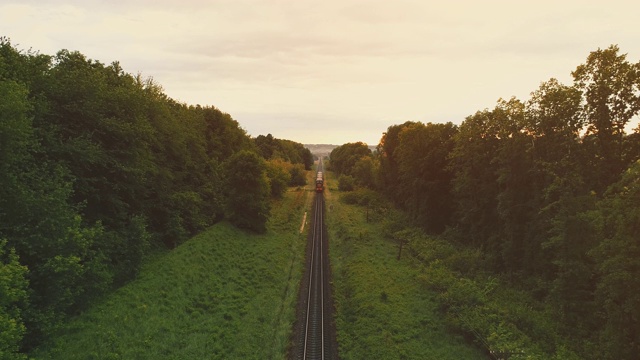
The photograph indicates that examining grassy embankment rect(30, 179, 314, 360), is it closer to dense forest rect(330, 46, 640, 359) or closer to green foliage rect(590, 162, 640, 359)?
dense forest rect(330, 46, 640, 359)

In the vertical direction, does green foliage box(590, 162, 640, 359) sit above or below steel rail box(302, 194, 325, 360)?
above

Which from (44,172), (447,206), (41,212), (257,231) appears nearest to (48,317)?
(41,212)

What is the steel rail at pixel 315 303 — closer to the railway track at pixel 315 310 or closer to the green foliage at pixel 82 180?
the railway track at pixel 315 310

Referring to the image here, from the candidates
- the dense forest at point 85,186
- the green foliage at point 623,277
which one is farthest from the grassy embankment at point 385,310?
the dense forest at point 85,186

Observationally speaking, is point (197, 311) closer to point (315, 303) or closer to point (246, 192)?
point (315, 303)

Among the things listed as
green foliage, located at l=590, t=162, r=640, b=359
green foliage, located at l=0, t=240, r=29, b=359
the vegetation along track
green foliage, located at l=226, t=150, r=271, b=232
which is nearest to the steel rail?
the vegetation along track

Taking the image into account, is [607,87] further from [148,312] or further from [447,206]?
[148,312]

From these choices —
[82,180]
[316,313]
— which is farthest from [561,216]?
[82,180]
